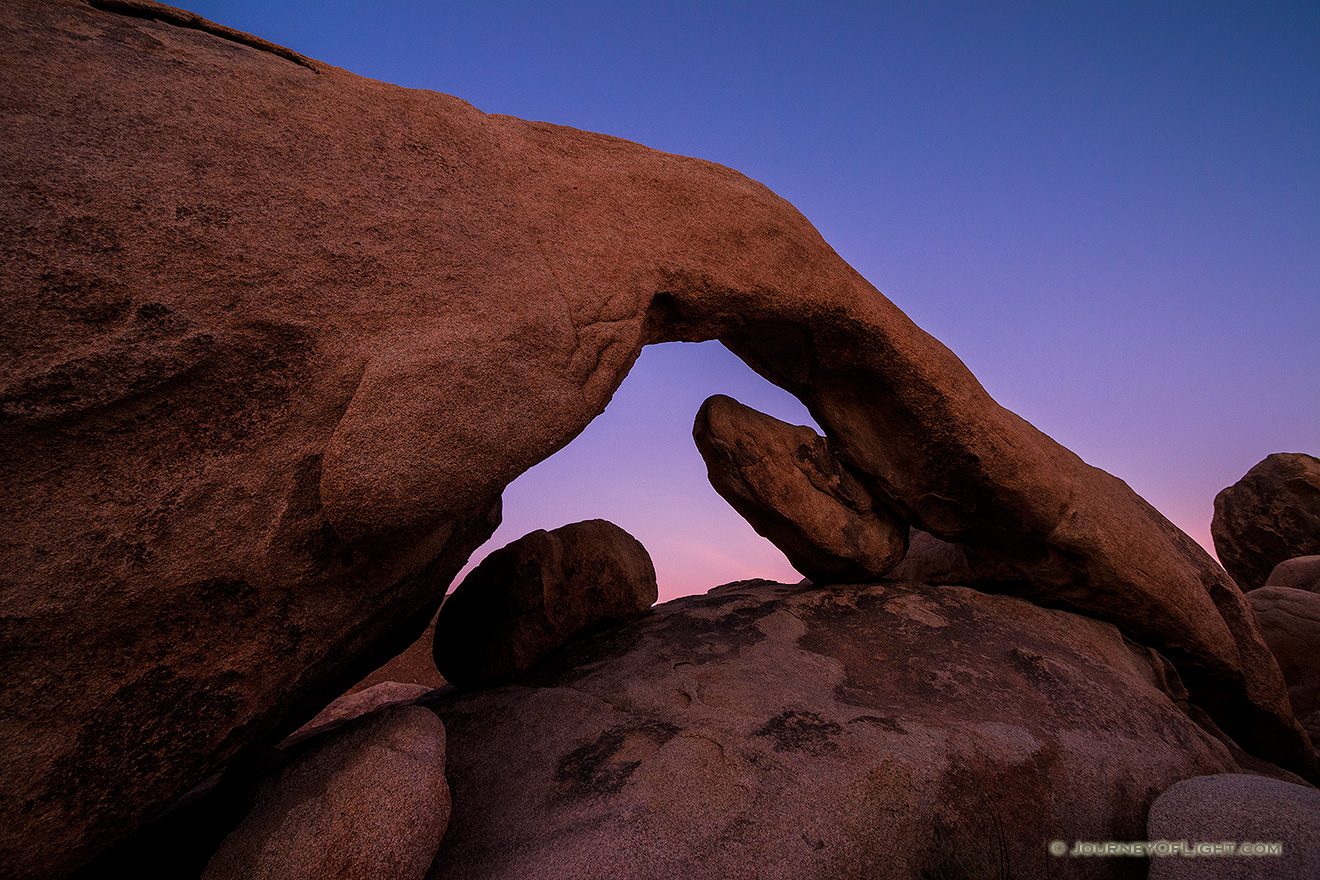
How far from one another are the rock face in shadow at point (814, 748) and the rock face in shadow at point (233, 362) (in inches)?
36.9

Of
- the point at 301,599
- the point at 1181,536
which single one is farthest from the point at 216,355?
the point at 1181,536

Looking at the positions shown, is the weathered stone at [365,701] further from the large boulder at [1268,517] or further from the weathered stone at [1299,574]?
the large boulder at [1268,517]

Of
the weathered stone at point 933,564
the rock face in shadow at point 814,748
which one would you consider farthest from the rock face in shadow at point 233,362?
the weathered stone at point 933,564

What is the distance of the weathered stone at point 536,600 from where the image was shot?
12.1ft

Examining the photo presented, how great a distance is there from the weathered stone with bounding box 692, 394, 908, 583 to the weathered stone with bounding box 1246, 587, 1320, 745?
3.99 metres

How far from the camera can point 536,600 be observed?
372cm

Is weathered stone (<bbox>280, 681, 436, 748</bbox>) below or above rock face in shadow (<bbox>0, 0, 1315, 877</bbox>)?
below

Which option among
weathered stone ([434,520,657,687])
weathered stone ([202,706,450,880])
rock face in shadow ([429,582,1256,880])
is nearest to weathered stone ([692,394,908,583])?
rock face in shadow ([429,582,1256,880])

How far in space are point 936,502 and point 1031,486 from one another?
55 centimetres

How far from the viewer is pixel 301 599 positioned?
2.26 metres

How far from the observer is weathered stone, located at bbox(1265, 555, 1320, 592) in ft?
24.7

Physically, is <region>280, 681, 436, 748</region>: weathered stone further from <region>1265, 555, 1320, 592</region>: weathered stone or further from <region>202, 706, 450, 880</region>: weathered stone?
<region>1265, 555, 1320, 592</region>: weathered stone

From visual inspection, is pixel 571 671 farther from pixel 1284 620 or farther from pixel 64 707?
pixel 1284 620

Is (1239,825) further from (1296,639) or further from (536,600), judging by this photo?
(1296,639)
